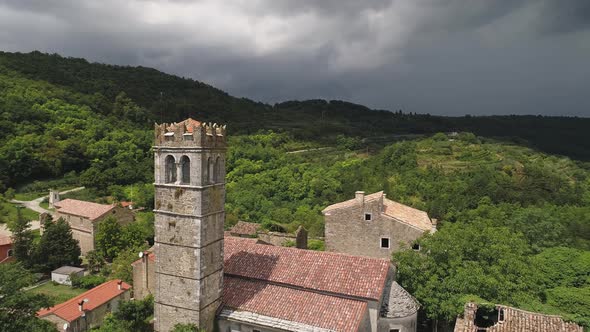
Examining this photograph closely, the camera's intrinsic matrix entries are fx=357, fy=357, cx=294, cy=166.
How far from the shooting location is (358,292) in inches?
738

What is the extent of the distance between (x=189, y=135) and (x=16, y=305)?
41.1 feet

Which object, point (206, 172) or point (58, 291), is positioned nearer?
point (206, 172)

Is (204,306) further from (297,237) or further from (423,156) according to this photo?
(423,156)

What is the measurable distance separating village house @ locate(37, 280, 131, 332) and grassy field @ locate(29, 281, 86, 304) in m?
5.86

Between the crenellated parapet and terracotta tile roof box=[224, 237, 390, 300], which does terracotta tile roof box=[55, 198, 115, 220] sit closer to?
terracotta tile roof box=[224, 237, 390, 300]

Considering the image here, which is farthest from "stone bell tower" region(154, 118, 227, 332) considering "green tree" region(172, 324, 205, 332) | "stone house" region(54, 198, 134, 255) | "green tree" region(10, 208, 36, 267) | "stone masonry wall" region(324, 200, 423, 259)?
"stone house" region(54, 198, 134, 255)

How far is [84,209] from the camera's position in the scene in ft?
152

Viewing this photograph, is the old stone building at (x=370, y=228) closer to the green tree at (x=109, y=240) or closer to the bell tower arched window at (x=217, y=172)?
the bell tower arched window at (x=217, y=172)

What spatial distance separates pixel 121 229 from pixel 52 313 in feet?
55.3

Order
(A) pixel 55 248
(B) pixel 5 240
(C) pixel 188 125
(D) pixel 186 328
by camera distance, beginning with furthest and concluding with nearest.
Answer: (B) pixel 5 240 < (A) pixel 55 248 < (C) pixel 188 125 < (D) pixel 186 328

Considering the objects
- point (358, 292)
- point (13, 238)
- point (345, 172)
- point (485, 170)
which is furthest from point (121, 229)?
point (485, 170)

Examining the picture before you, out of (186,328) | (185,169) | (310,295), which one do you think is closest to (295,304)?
(310,295)

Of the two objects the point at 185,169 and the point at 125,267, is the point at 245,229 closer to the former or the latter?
the point at 125,267

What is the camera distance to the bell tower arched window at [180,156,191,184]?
18.6 meters
